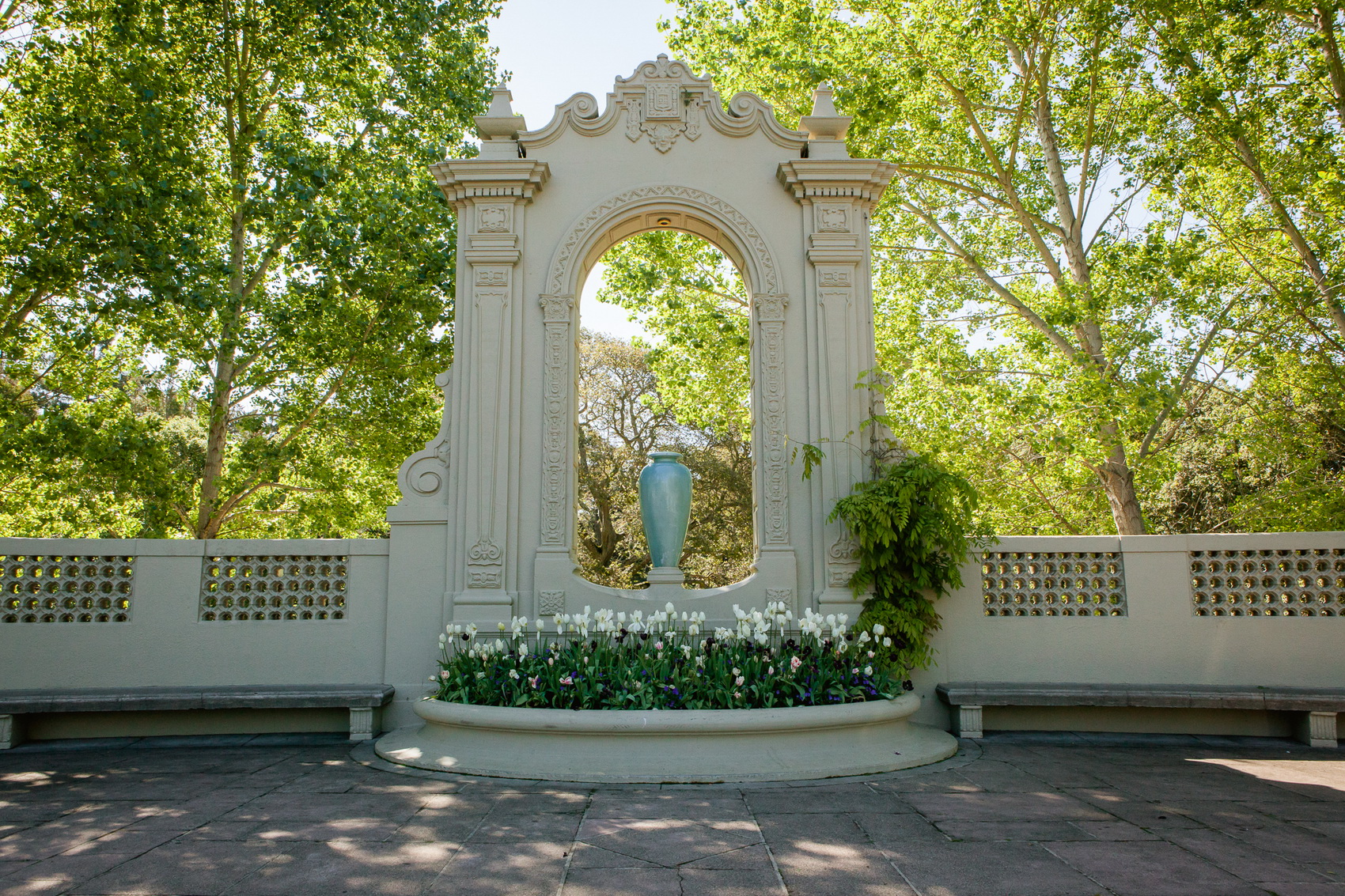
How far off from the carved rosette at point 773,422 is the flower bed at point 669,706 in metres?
0.86

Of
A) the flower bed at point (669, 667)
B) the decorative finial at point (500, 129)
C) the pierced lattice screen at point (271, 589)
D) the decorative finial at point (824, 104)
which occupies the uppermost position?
the decorative finial at point (824, 104)

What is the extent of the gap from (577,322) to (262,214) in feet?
20.0

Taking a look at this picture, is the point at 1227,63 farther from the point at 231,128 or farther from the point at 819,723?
the point at 231,128

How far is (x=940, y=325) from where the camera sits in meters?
14.2

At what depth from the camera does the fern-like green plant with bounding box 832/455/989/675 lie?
6.61 meters

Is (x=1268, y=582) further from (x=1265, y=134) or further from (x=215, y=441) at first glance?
(x=215, y=441)

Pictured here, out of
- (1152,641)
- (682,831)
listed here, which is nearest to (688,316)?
(1152,641)

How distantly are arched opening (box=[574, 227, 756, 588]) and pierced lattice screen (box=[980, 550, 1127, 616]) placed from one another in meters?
8.17

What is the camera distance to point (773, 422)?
743cm

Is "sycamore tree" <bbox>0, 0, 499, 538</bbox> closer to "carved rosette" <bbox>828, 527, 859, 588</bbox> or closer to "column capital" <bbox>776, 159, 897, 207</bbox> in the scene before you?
"column capital" <bbox>776, 159, 897, 207</bbox>

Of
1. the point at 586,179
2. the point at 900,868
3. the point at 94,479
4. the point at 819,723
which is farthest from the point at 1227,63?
the point at 94,479

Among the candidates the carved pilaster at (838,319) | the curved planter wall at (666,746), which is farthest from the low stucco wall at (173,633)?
the carved pilaster at (838,319)

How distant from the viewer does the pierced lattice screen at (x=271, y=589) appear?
723 cm

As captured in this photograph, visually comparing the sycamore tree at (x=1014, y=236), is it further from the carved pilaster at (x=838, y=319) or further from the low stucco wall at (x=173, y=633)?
the low stucco wall at (x=173, y=633)
